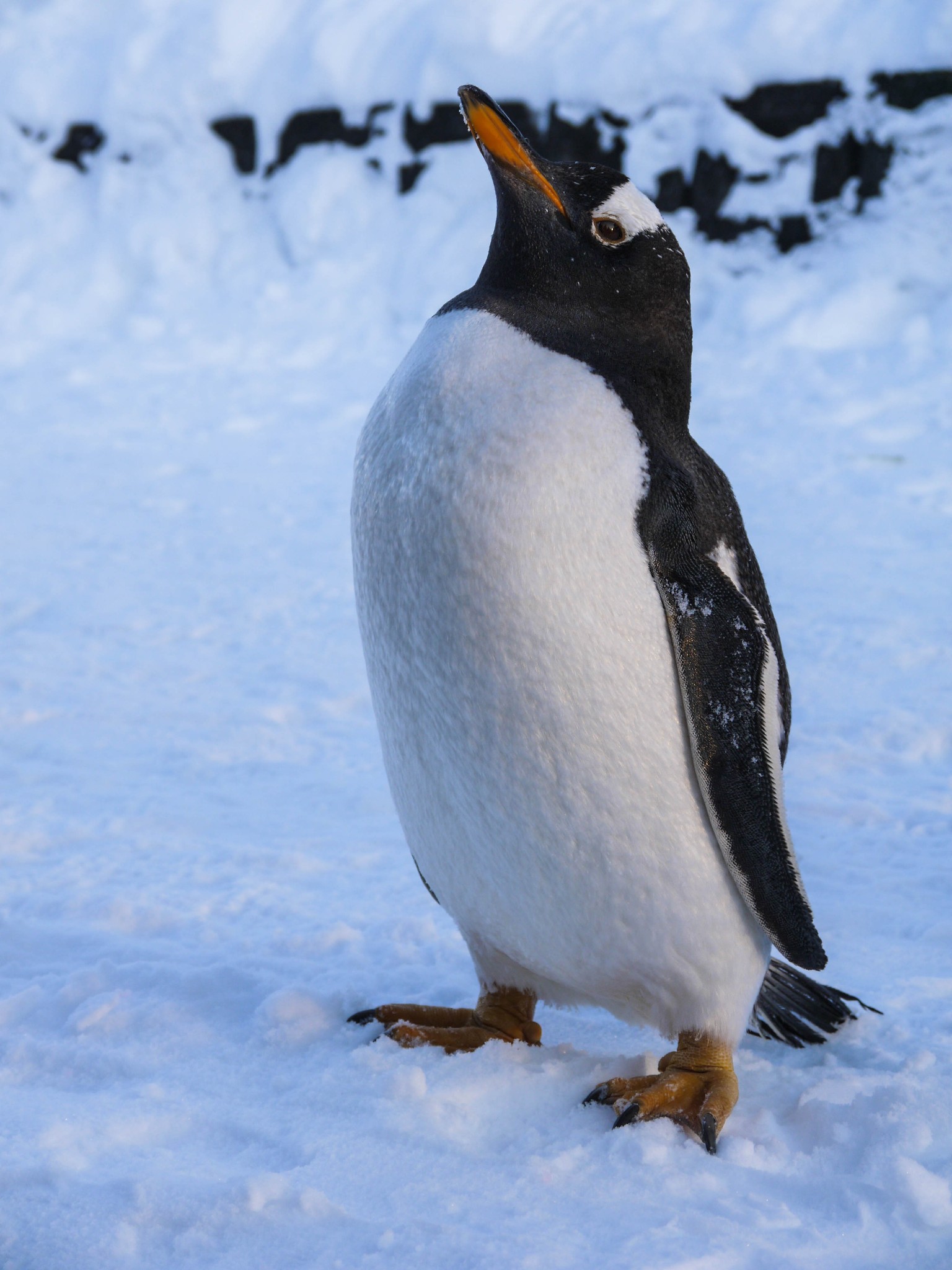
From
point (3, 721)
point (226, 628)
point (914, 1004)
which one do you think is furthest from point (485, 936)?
point (226, 628)

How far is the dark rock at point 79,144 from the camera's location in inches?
340

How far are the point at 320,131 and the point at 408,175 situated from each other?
0.75 meters

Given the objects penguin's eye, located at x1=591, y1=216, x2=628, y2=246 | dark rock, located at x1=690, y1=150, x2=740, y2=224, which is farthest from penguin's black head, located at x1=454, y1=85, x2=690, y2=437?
dark rock, located at x1=690, y1=150, x2=740, y2=224

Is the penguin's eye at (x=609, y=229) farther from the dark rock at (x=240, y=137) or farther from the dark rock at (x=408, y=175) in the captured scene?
the dark rock at (x=240, y=137)

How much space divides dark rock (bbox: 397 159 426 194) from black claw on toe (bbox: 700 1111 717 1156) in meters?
7.21

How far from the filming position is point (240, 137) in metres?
8.36

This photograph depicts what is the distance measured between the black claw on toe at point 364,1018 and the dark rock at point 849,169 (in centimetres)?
→ 611

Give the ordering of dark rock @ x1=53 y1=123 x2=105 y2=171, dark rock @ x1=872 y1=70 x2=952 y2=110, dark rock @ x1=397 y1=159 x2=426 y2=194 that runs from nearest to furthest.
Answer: dark rock @ x1=872 y1=70 x2=952 y2=110 → dark rock @ x1=397 y1=159 x2=426 y2=194 → dark rock @ x1=53 y1=123 x2=105 y2=171

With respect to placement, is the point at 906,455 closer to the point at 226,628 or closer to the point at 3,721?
the point at 226,628

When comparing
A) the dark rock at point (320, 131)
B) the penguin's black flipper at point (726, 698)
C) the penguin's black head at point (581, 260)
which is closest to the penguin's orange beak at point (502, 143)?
the penguin's black head at point (581, 260)

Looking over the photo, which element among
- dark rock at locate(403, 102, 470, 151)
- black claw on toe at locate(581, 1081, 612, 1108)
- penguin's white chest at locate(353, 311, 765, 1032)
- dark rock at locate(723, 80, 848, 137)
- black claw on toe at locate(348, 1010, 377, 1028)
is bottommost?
black claw on toe at locate(348, 1010, 377, 1028)

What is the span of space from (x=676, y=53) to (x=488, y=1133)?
7.04 meters

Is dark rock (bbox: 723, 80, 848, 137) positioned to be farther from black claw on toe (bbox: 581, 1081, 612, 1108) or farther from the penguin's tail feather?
black claw on toe (bbox: 581, 1081, 612, 1108)

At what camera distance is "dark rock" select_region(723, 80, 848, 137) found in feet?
22.0
